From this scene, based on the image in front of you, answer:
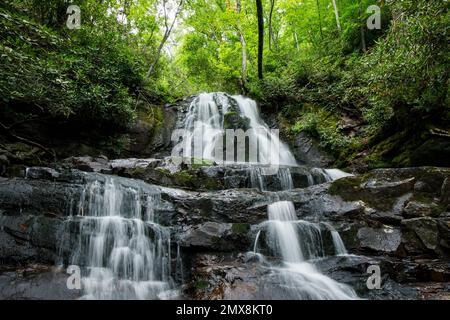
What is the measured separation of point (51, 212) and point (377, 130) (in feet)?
31.6

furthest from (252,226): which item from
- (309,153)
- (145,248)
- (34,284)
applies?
(309,153)

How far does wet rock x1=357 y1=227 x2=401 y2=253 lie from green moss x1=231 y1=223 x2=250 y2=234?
2.26 metres

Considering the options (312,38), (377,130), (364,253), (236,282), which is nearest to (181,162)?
(236,282)

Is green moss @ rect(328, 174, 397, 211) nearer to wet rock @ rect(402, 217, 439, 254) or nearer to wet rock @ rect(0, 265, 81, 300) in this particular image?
wet rock @ rect(402, 217, 439, 254)

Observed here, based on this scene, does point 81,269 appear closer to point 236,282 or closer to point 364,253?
point 236,282

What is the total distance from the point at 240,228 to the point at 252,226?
1.18ft

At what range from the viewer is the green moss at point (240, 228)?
6055mm

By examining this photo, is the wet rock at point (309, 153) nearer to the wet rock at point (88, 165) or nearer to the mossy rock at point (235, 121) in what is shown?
the mossy rock at point (235, 121)

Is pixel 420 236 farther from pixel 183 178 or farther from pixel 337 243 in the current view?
pixel 183 178

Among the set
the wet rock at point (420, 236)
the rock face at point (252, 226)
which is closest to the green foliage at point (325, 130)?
the rock face at point (252, 226)

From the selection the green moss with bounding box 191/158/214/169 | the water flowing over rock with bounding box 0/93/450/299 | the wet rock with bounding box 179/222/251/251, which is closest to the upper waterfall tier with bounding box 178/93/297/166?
the green moss with bounding box 191/158/214/169

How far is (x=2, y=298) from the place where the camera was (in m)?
4.07

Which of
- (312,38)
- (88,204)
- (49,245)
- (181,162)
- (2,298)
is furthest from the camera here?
(312,38)

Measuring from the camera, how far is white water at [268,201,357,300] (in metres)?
4.71
